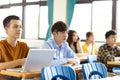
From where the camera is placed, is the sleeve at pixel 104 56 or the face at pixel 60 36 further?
the sleeve at pixel 104 56

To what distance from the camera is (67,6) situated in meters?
7.19

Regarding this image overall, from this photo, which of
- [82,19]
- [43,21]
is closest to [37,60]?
[82,19]

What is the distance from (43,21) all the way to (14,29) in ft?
18.2

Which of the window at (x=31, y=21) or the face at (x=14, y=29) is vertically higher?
the window at (x=31, y=21)

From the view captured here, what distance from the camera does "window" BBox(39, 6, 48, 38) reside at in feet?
26.5

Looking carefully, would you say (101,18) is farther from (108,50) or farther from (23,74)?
(23,74)

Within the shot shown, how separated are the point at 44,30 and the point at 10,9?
5.61ft

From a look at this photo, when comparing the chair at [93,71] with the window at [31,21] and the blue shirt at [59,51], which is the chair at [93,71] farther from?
the window at [31,21]

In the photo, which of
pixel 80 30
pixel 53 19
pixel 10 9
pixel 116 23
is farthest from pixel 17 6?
pixel 116 23

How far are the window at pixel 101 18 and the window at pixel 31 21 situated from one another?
2.16 meters

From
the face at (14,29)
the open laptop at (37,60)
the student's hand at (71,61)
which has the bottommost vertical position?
the student's hand at (71,61)

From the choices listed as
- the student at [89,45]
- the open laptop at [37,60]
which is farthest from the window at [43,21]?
the open laptop at [37,60]

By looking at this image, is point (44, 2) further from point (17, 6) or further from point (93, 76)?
point (93, 76)

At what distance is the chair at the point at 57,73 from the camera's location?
234 centimetres
